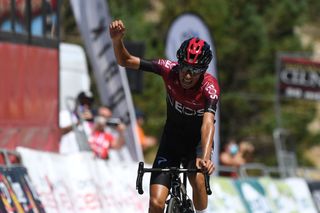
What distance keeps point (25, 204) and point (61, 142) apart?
14.3 feet

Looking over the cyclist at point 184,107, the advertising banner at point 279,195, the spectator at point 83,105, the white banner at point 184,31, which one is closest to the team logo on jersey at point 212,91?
the cyclist at point 184,107

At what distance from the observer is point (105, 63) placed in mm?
17422

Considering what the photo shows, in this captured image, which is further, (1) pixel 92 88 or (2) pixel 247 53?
(2) pixel 247 53

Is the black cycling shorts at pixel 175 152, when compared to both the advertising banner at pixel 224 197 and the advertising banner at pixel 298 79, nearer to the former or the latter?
the advertising banner at pixel 224 197

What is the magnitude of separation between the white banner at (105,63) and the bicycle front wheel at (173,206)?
7.74m

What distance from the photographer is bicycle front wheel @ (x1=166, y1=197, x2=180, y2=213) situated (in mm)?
9008

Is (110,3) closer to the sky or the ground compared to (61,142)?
closer to the sky

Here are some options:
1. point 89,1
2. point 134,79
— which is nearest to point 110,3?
point 134,79

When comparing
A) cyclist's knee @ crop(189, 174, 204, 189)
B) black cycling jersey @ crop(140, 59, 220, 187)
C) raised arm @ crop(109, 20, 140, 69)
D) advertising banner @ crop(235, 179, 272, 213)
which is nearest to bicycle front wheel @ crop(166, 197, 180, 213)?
black cycling jersey @ crop(140, 59, 220, 187)

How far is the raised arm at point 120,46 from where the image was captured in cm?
898

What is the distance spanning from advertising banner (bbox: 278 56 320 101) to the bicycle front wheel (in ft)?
60.9

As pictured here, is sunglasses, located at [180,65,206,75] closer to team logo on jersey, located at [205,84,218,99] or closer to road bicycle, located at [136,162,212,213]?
team logo on jersey, located at [205,84,218,99]

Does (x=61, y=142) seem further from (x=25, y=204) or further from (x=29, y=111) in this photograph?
(x=25, y=204)

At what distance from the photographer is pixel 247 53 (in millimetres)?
49312
